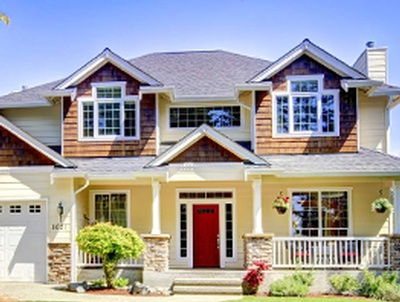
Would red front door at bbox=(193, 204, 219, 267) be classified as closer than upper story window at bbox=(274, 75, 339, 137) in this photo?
No

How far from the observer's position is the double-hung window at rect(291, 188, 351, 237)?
60.0 feet

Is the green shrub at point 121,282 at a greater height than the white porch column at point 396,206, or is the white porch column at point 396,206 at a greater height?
the white porch column at point 396,206

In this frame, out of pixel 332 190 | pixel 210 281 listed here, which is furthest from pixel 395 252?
pixel 210 281

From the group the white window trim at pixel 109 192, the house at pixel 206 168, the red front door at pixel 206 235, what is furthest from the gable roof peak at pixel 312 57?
the white window trim at pixel 109 192

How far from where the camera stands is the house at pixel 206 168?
17.1 metres

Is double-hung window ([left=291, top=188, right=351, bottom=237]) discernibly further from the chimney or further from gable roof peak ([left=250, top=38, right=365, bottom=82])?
the chimney

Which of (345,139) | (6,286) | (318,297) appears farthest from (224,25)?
(6,286)

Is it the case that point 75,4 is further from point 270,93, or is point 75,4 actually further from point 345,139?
point 345,139

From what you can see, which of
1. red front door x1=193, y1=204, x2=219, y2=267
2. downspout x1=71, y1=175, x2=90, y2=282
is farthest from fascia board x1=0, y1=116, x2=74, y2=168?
red front door x1=193, y1=204, x2=219, y2=267

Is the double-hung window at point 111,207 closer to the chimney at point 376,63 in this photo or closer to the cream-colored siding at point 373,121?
the cream-colored siding at point 373,121

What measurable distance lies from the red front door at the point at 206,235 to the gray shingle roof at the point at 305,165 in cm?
228

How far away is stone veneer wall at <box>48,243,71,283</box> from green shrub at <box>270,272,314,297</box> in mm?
5997

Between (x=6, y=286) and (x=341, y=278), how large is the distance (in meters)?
9.35

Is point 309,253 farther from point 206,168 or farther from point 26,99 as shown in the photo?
point 26,99
